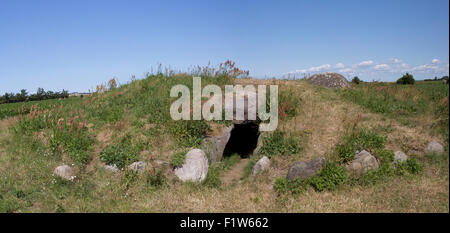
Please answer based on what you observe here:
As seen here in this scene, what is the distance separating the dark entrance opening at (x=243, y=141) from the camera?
12172 mm

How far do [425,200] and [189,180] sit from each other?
245 inches

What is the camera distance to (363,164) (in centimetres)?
830

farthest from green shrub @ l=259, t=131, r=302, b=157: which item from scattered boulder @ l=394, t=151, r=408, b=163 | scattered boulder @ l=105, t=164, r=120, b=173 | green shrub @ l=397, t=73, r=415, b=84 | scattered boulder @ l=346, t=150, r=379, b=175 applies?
green shrub @ l=397, t=73, r=415, b=84

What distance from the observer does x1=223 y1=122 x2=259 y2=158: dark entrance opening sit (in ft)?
39.9

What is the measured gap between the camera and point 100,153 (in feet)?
30.2

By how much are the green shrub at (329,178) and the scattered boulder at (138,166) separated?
500 cm

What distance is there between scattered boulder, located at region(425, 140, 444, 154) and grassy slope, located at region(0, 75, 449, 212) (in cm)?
20

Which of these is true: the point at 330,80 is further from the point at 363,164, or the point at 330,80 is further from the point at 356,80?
the point at 363,164

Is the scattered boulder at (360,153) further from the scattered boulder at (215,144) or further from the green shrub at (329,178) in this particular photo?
the scattered boulder at (215,144)

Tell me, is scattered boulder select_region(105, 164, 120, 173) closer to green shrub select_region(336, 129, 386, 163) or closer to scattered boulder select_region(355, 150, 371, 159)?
green shrub select_region(336, 129, 386, 163)

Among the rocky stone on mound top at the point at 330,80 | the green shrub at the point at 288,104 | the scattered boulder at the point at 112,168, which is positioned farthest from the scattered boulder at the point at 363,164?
the scattered boulder at the point at 112,168

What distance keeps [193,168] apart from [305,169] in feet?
11.0

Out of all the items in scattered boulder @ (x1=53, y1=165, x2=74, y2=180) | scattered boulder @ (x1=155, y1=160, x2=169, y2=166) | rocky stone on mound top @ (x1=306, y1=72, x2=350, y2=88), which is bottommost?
scattered boulder @ (x1=53, y1=165, x2=74, y2=180)

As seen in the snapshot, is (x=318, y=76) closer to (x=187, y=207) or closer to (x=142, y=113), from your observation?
(x=142, y=113)
